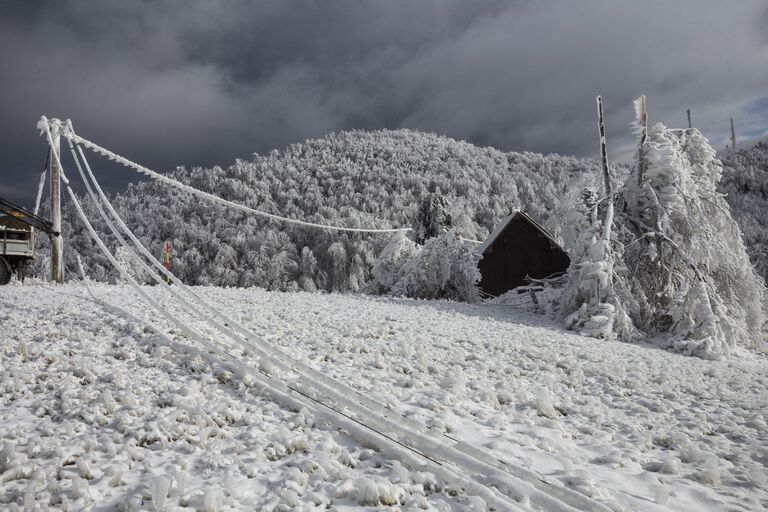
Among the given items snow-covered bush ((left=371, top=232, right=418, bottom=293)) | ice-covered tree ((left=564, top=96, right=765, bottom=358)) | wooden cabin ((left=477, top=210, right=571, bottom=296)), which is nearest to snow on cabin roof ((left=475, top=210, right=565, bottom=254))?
wooden cabin ((left=477, top=210, right=571, bottom=296))

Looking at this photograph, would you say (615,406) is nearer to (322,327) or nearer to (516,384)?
(516,384)

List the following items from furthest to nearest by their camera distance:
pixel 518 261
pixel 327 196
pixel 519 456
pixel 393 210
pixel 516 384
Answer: pixel 327 196
pixel 393 210
pixel 518 261
pixel 516 384
pixel 519 456

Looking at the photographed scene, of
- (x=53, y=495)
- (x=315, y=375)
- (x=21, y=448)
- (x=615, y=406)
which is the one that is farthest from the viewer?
(x=615, y=406)

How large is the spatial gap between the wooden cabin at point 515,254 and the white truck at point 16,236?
2303 cm

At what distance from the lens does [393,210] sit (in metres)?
69.6

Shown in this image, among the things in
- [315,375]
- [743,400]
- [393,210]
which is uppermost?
[393,210]

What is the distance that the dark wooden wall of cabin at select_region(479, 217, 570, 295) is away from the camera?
92.9 ft

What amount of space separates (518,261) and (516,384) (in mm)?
23017

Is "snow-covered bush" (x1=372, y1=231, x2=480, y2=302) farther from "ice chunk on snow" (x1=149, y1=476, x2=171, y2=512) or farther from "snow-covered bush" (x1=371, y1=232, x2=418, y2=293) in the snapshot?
"ice chunk on snow" (x1=149, y1=476, x2=171, y2=512)

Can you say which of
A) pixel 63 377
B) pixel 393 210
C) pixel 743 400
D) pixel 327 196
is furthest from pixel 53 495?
pixel 327 196

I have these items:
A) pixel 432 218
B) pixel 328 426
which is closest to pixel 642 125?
pixel 328 426

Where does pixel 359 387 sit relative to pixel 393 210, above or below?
below

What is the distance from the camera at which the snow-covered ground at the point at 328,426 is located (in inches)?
137

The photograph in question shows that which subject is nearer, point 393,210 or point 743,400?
point 743,400
